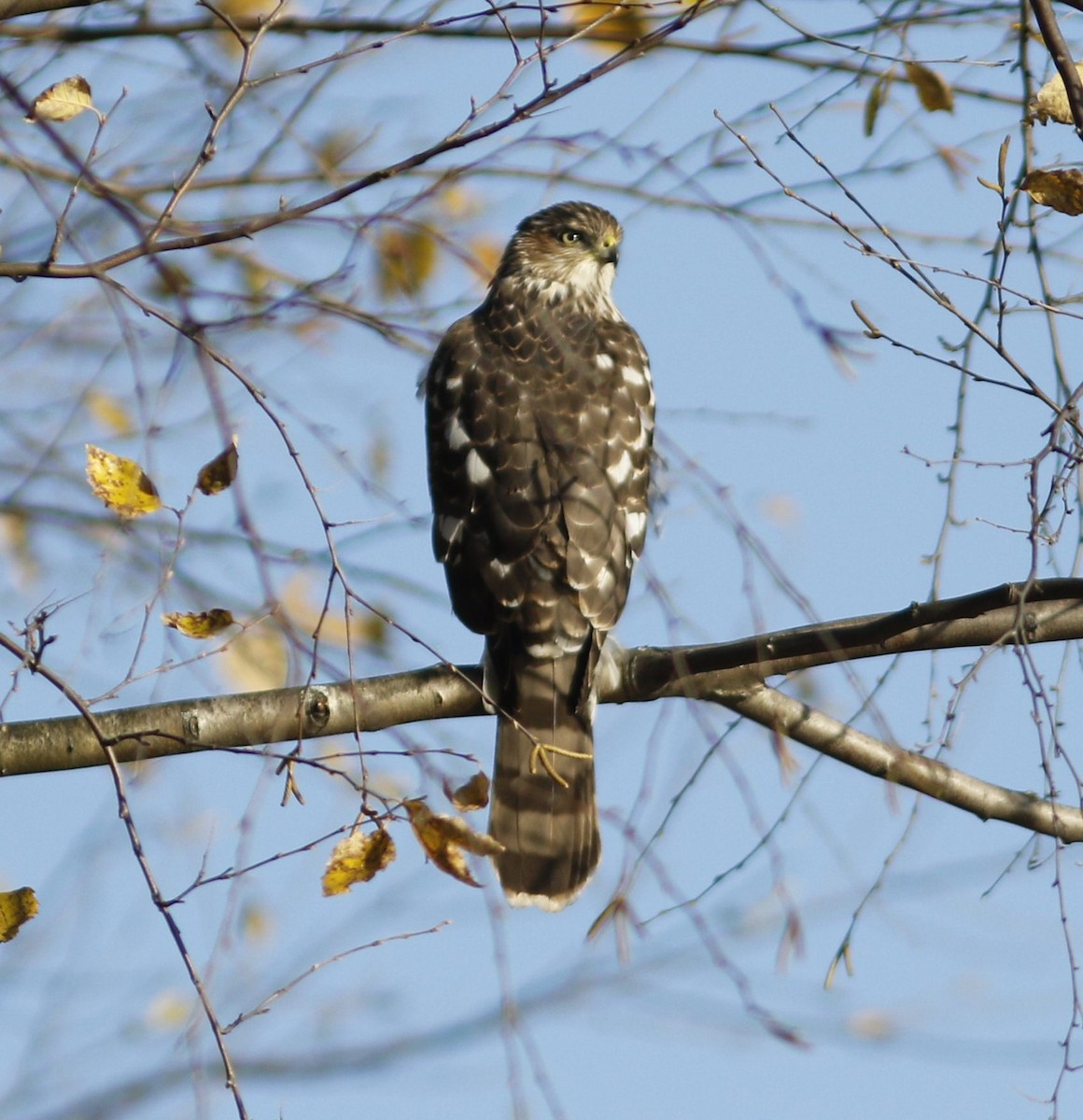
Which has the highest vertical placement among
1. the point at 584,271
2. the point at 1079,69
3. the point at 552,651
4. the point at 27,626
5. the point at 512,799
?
the point at 584,271

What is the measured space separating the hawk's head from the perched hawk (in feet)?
2.39

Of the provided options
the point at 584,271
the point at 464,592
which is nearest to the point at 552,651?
the point at 464,592

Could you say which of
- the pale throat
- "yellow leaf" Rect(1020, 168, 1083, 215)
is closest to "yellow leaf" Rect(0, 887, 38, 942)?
"yellow leaf" Rect(1020, 168, 1083, 215)

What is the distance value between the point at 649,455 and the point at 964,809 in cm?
134

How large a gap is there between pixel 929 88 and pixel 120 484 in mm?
2020

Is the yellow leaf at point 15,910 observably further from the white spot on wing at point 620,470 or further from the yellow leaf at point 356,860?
the white spot on wing at point 620,470

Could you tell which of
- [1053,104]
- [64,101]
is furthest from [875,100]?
[64,101]

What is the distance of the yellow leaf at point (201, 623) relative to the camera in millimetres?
2678

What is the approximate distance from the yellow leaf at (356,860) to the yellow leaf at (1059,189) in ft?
5.09

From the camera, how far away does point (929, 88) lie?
346 cm

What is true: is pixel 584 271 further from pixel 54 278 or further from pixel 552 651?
pixel 54 278

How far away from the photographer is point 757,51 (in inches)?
177

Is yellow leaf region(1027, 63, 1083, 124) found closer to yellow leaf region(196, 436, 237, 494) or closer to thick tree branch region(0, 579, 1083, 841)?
thick tree branch region(0, 579, 1083, 841)

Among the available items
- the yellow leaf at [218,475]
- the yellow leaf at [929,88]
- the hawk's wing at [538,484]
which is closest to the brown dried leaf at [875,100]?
the yellow leaf at [929,88]
